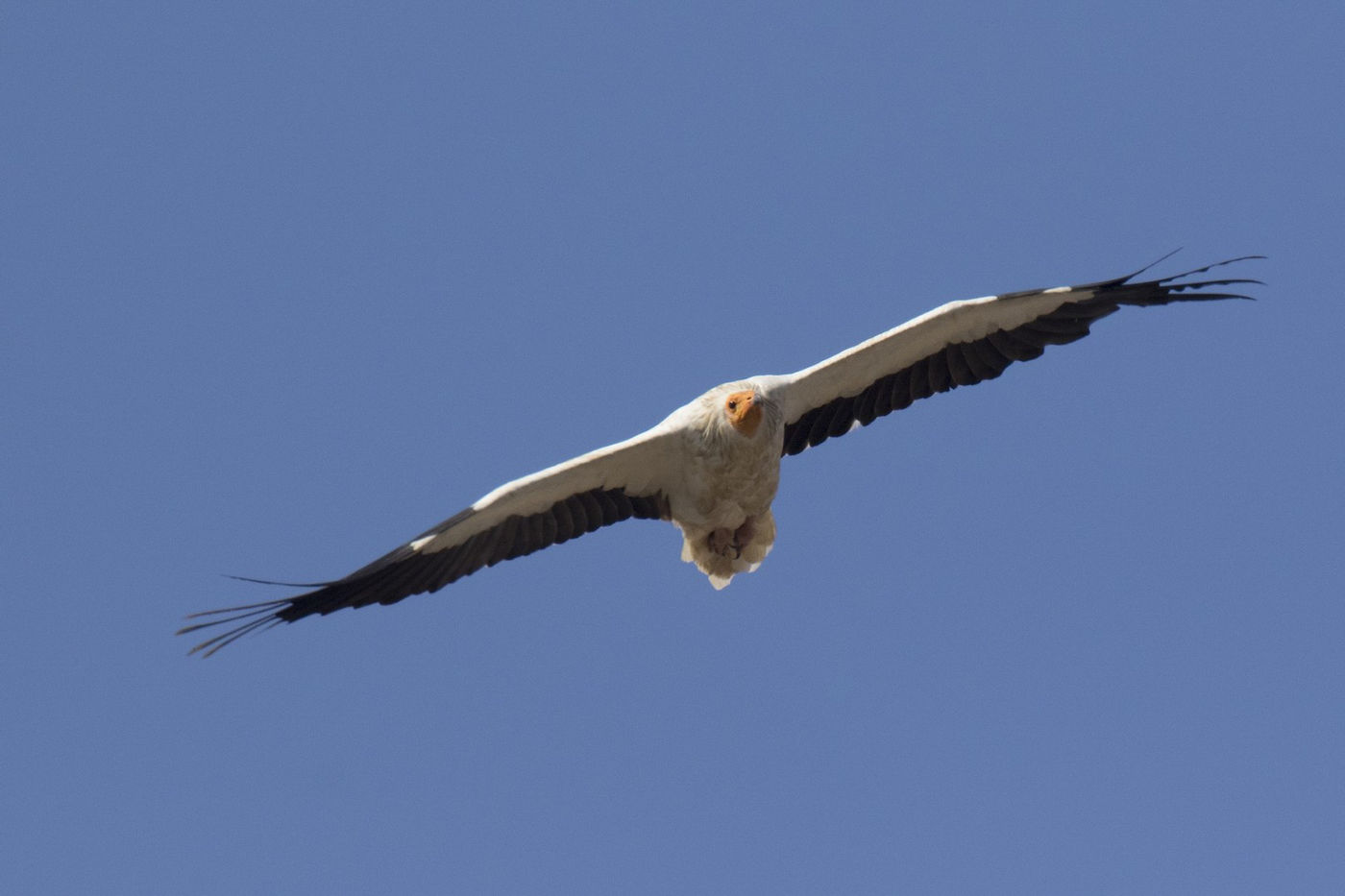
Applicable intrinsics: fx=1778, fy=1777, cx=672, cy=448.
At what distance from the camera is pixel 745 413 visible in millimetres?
9750

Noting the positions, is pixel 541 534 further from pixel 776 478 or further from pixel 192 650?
pixel 192 650

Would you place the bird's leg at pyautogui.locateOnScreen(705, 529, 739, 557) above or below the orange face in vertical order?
below

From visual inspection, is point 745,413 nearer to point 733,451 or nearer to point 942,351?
point 733,451

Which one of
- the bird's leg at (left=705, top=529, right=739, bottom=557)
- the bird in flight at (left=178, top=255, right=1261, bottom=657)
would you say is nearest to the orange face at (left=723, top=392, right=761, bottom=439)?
the bird in flight at (left=178, top=255, right=1261, bottom=657)

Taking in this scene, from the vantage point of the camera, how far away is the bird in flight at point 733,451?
1001cm

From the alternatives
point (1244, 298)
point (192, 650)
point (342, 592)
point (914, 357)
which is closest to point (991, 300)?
point (914, 357)

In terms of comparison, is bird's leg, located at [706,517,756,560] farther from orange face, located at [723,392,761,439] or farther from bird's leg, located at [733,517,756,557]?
orange face, located at [723,392,761,439]

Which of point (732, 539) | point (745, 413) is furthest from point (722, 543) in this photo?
point (745, 413)

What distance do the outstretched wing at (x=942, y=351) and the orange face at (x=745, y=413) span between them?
0.38 meters

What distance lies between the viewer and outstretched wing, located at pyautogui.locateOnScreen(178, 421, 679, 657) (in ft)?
33.0

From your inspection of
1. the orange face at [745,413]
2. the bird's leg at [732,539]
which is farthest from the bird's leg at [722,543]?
the orange face at [745,413]

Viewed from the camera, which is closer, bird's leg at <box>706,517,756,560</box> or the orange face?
the orange face

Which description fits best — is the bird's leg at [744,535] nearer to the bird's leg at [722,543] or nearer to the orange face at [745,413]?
the bird's leg at [722,543]

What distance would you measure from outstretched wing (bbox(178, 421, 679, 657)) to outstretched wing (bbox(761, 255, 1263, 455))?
854 mm
